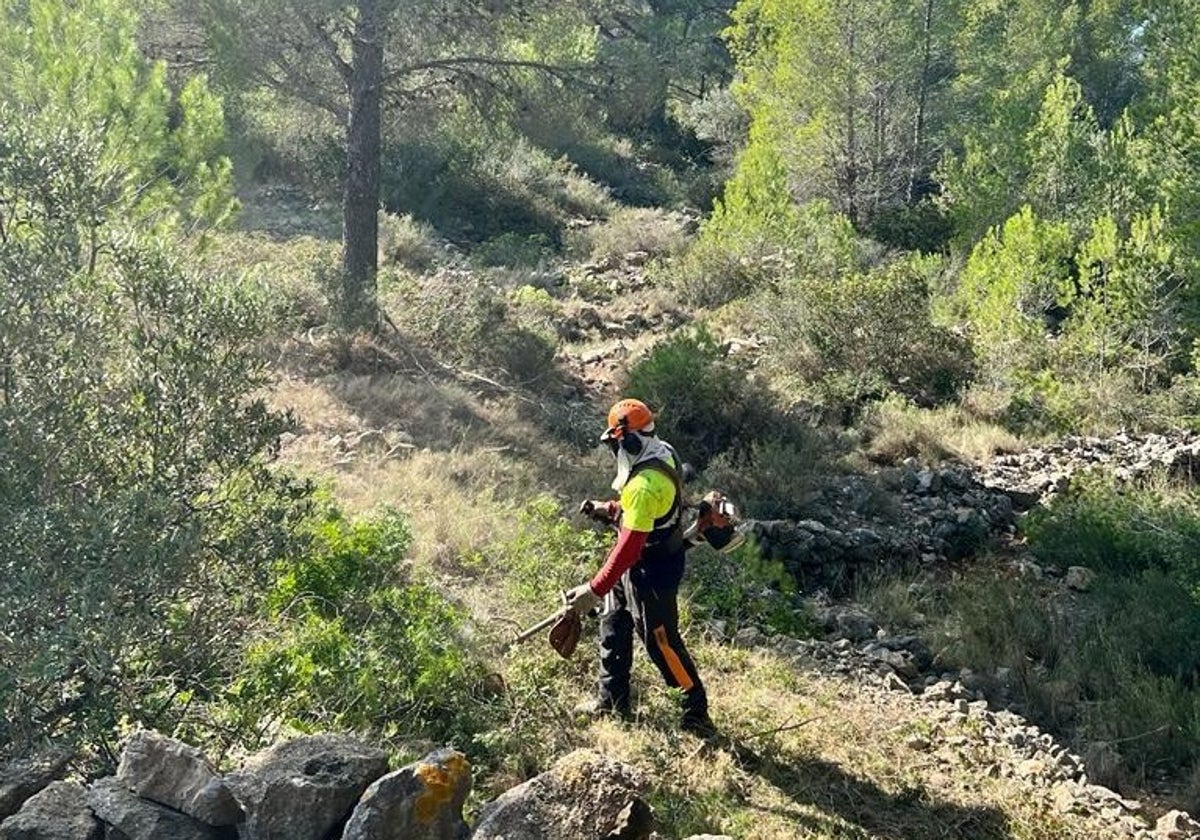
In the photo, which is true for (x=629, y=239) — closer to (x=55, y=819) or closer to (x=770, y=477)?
(x=770, y=477)

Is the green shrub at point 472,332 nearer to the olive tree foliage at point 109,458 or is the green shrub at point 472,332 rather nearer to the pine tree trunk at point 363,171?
the pine tree trunk at point 363,171

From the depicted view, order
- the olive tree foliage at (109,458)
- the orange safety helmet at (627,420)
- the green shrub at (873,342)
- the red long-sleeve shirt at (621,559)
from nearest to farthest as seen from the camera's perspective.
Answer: the olive tree foliage at (109,458)
the red long-sleeve shirt at (621,559)
the orange safety helmet at (627,420)
the green shrub at (873,342)

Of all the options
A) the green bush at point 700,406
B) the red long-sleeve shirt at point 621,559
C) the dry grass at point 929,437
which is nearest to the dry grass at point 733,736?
the red long-sleeve shirt at point 621,559

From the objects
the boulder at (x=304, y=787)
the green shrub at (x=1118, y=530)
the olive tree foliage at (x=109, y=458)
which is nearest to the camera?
the boulder at (x=304, y=787)

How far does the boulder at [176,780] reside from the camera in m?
3.03

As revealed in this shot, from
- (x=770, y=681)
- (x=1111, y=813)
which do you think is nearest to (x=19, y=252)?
(x=770, y=681)

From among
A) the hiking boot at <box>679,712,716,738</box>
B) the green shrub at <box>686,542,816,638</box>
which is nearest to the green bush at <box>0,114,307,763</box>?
the hiking boot at <box>679,712,716,738</box>

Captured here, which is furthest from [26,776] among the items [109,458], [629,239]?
[629,239]

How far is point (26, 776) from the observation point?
10.3 ft

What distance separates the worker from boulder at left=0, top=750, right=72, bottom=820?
1.97 meters

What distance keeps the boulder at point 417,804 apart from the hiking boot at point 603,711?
1.51 meters

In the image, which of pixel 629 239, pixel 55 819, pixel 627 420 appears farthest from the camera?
pixel 629 239

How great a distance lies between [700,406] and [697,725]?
5053mm

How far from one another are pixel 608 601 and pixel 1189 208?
32.9ft
